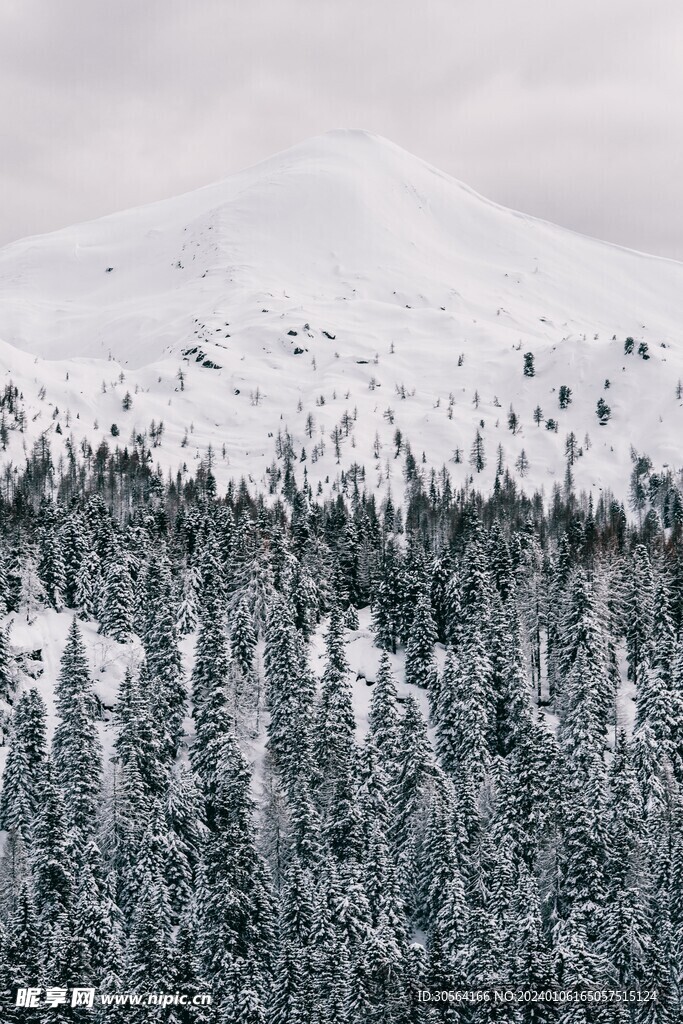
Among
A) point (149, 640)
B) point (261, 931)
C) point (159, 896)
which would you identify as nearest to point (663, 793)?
point (261, 931)

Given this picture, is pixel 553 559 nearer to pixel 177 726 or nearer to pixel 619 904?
pixel 177 726

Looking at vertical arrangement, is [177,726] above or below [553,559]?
below

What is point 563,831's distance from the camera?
266ft

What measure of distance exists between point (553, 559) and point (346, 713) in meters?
48.5

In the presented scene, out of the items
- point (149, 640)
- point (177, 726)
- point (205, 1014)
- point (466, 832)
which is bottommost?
point (205, 1014)

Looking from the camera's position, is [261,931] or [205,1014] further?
[261,931]

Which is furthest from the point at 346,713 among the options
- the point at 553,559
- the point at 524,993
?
the point at 553,559

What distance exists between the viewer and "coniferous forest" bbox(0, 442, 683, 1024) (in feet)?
208

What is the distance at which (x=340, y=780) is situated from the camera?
84.9 m

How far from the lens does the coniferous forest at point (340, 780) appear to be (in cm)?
6331

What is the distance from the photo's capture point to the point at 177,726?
331ft

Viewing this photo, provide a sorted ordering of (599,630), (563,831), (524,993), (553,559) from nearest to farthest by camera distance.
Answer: (524,993)
(563,831)
(599,630)
(553,559)

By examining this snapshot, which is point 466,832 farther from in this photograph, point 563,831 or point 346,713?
point 346,713

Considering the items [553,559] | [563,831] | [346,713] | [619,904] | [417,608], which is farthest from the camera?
[553,559]
